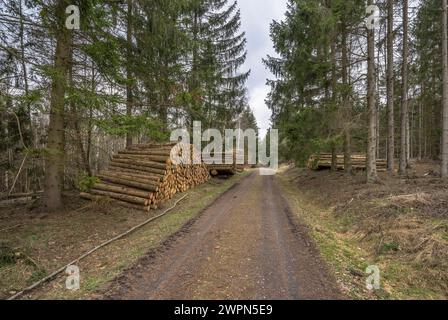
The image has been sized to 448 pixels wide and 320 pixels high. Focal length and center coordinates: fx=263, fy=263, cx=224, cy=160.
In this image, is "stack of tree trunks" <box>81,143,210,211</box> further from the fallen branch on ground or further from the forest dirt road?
the forest dirt road

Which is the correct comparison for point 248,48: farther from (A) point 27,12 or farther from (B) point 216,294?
(B) point 216,294

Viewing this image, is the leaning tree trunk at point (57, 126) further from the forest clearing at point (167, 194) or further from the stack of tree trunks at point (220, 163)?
the stack of tree trunks at point (220, 163)

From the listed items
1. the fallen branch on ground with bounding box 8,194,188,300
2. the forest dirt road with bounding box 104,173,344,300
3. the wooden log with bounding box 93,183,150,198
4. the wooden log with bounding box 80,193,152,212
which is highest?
the wooden log with bounding box 93,183,150,198

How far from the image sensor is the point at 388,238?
5.74 metres

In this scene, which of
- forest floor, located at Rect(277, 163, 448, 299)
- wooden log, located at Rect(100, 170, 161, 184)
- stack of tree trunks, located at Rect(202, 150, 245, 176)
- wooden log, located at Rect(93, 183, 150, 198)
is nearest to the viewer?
forest floor, located at Rect(277, 163, 448, 299)

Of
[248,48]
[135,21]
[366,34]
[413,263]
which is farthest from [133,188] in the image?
[248,48]

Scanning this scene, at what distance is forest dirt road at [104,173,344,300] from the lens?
3842 mm

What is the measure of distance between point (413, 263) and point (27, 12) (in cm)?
1016

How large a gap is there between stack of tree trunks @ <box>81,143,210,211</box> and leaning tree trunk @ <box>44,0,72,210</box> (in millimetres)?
1442

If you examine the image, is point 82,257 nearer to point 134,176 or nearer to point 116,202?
point 116,202

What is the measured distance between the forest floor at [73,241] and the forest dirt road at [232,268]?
49 cm

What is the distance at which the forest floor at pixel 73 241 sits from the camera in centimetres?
433

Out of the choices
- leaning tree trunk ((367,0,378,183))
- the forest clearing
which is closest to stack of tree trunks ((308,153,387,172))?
the forest clearing

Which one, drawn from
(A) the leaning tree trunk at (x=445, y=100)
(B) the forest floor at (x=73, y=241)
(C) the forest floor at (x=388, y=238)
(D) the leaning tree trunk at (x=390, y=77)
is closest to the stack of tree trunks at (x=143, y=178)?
(B) the forest floor at (x=73, y=241)
